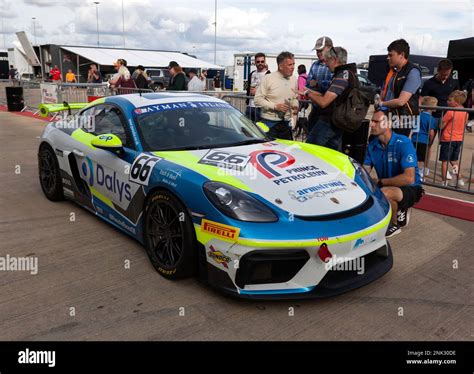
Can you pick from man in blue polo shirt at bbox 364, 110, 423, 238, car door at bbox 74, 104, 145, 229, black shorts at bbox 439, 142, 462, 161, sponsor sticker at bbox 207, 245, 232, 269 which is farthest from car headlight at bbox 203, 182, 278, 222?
black shorts at bbox 439, 142, 462, 161

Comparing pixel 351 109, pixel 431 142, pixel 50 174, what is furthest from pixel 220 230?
pixel 431 142

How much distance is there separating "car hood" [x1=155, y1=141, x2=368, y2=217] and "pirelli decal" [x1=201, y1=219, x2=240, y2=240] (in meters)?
0.34

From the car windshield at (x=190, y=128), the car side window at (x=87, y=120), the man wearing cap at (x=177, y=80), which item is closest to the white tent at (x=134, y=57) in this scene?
the man wearing cap at (x=177, y=80)

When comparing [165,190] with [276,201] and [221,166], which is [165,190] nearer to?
[221,166]

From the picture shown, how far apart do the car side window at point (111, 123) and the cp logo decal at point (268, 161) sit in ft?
3.70

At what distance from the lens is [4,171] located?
712cm

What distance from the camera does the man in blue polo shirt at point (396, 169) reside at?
13.8 ft

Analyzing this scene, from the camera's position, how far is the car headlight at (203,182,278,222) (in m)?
2.88

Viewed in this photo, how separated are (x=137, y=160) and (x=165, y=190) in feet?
1.74

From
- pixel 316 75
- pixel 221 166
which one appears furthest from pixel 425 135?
pixel 221 166

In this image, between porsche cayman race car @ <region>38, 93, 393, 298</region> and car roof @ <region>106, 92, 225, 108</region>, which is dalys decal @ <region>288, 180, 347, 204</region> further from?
car roof @ <region>106, 92, 225, 108</region>

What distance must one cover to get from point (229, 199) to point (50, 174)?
10.5 ft

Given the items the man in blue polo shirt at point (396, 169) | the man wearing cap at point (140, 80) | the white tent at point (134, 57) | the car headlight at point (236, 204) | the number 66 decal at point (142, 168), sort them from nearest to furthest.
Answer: the car headlight at point (236, 204) < the number 66 decal at point (142, 168) < the man in blue polo shirt at point (396, 169) < the man wearing cap at point (140, 80) < the white tent at point (134, 57)

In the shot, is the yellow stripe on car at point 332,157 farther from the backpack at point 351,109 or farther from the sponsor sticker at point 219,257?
the sponsor sticker at point 219,257
